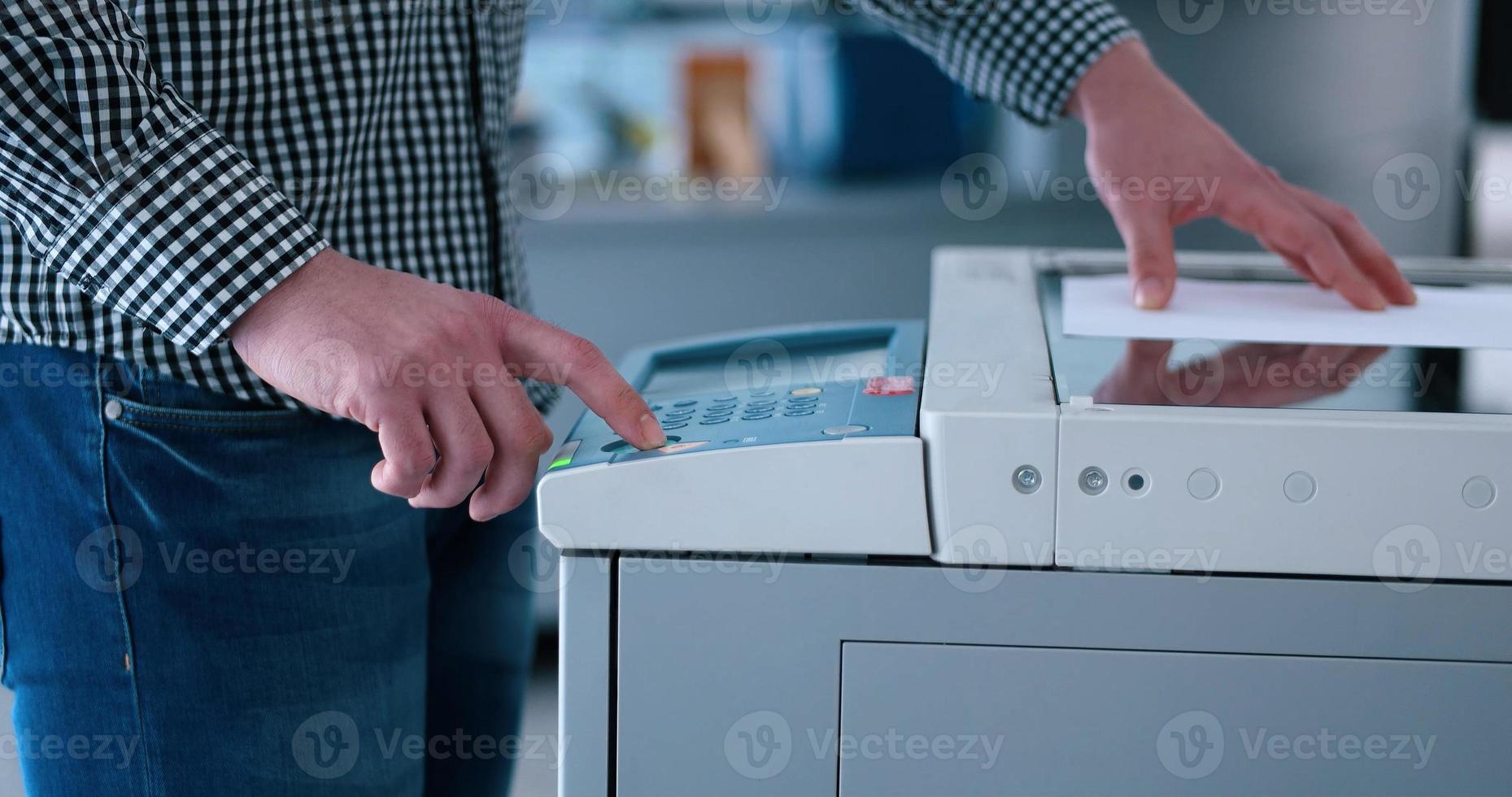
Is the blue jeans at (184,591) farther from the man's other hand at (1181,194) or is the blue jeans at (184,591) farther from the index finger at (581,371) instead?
the man's other hand at (1181,194)

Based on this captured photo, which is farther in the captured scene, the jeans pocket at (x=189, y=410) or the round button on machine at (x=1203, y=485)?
the jeans pocket at (x=189, y=410)

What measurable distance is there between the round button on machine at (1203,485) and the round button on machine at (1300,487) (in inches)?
0.9

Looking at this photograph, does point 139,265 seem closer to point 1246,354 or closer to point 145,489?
point 145,489

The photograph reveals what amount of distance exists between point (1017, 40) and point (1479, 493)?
1.48 ft

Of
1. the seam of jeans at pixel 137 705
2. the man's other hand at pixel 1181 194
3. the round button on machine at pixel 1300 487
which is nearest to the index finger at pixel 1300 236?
the man's other hand at pixel 1181 194

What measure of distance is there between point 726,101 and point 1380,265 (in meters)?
1.42

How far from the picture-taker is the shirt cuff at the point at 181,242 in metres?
0.51

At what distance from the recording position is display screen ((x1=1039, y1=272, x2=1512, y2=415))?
49cm

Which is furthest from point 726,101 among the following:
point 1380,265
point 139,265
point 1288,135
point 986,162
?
point 139,265

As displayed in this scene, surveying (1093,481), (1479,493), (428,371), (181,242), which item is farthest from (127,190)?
(1479,493)

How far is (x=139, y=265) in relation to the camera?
519 millimetres

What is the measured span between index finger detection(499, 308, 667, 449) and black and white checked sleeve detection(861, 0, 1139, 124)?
16.3 inches

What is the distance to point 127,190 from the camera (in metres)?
0.52

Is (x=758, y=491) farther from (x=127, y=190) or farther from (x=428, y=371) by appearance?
(x=127, y=190)
